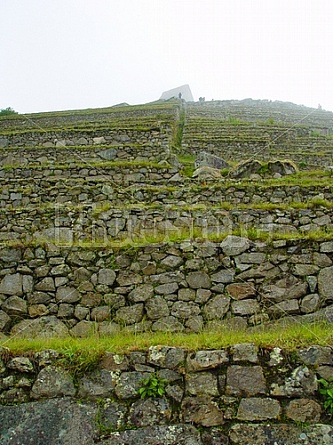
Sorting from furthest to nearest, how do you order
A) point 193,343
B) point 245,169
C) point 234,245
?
1. point 245,169
2. point 234,245
3. point 193,343

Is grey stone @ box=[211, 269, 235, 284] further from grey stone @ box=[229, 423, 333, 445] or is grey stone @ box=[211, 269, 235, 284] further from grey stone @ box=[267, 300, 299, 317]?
grey stone @ box=[229, 423, 333, 445]

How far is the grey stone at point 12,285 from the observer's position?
17.7 ft

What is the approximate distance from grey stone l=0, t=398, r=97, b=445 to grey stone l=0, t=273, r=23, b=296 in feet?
7.03

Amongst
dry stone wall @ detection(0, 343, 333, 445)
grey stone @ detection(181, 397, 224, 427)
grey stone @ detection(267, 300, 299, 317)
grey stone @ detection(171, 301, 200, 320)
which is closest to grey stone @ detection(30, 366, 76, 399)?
dry stone wall @ detection(0, 343, 333, 445)

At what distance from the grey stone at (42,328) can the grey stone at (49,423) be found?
1677mm

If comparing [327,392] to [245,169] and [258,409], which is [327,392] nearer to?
[258,409]

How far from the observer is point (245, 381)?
11.2 ft

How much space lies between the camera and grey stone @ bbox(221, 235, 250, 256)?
214 inches

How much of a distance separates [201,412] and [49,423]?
1.08 m

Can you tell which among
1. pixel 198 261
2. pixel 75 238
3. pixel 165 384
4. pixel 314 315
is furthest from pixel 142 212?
pixel 165 384

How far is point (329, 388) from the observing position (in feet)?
11.0

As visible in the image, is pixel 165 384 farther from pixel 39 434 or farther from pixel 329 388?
pixel 329 388

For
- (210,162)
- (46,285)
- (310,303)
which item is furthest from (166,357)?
(210,162)

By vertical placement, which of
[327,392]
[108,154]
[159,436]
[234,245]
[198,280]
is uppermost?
[108,154]
